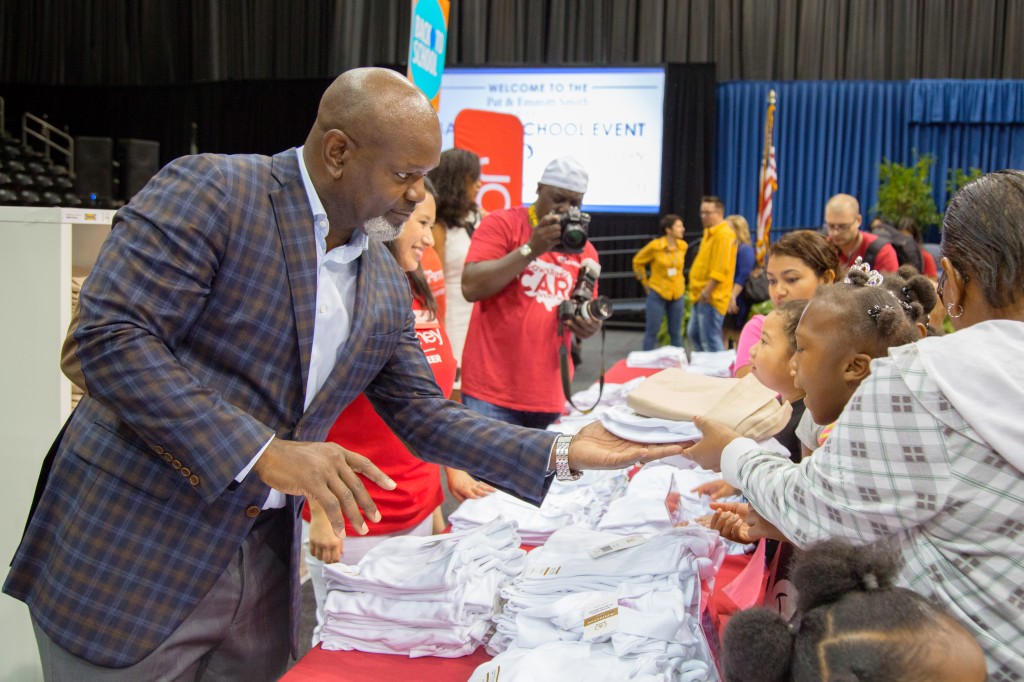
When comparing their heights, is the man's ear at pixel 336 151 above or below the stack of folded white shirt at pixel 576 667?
above

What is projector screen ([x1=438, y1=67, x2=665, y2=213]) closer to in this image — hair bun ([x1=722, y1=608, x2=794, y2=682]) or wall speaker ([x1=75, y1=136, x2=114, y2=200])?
wall speaker ([x1=75, y1=136, x2=114, y2=200])

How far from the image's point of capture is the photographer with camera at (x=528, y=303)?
2.79 m

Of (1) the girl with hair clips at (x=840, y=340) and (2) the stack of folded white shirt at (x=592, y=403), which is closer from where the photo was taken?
(1) the girl with hair clips at (x=840, y=340)

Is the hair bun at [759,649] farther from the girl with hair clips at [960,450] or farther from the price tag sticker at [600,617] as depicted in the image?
the price tag sticker at [600,617]

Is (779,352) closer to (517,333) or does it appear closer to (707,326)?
(517,333)

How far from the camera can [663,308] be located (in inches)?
336

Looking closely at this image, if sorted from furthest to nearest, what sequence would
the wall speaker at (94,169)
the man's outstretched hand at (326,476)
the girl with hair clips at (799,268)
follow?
the wall speaker at (94,169)
the girl with hair clips at (799,268)
the man's outstretched hand at (326,476)

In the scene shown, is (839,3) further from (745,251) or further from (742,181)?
(745,251)

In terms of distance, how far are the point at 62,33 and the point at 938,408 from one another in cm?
1514

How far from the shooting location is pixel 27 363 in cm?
231

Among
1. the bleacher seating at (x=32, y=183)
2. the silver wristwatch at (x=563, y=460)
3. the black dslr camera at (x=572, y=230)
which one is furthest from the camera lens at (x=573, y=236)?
the bleacher seating at (x=32, y=183)

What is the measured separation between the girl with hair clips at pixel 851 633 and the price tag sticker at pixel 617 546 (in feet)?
1.83

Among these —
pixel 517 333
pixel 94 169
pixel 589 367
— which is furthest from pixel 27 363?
pixel 589 367

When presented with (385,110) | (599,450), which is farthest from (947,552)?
(385,110)
